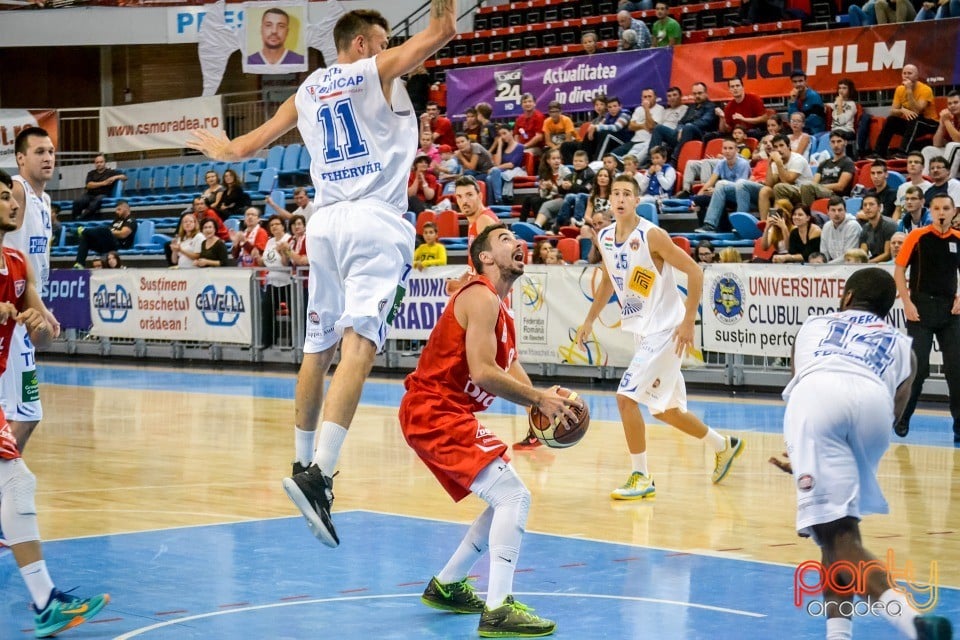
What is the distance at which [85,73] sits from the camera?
36406mm

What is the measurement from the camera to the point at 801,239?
15.5 m

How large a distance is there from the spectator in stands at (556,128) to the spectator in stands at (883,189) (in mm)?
6615

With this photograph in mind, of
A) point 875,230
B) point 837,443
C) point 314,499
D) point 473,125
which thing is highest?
point 473,125

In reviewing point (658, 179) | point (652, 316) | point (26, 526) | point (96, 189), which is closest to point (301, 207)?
point (658, 179)

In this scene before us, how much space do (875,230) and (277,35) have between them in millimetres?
17329

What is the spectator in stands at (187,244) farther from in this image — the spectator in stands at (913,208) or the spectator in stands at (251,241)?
the spectator in stands at (913,208)

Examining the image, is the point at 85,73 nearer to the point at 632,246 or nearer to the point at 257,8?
Answer: the point at 257,8

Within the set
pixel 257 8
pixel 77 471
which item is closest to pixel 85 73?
pixel 257 8

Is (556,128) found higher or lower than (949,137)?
higher

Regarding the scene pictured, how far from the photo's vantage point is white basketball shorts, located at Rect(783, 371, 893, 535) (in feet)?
15.2

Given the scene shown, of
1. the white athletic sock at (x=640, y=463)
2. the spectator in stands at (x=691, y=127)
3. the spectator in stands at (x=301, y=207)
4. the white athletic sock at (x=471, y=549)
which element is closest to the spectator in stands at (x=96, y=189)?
the spectator in stands at (x=301, y=207)

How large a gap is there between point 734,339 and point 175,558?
30.6 ft

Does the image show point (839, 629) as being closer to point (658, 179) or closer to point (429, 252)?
point (429, 252)

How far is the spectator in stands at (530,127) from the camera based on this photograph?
2198 centimetres
